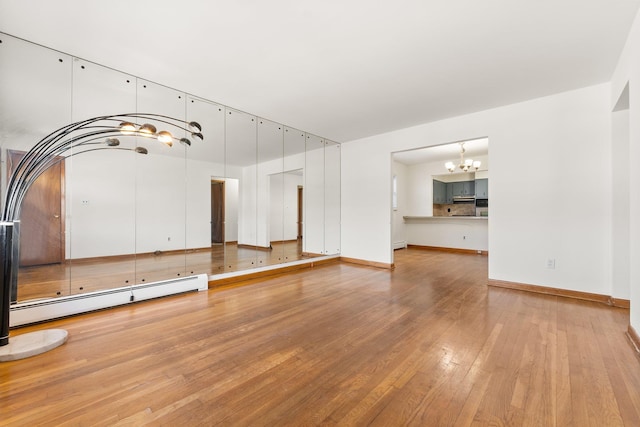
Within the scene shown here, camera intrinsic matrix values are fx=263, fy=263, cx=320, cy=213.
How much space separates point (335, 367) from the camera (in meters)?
2.02

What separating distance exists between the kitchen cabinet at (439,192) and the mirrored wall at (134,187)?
16.5 ft

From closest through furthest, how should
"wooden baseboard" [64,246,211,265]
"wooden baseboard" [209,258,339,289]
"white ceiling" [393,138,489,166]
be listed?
"wooden baseboard" [64,246,211,265]
"wooden baseboard" [209,258,339,289]
"white ceiling" [393,138,489,166]

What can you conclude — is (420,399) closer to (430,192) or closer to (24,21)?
(24,21)

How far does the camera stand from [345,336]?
254cm

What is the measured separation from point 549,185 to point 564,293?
157 centimetres

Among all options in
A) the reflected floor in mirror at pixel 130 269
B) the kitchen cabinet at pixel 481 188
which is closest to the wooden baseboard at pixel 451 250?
the kitchen cabinet at pixel 481 188

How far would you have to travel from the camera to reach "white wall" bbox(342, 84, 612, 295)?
3572 mm

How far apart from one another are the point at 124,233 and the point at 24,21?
2.42 metres

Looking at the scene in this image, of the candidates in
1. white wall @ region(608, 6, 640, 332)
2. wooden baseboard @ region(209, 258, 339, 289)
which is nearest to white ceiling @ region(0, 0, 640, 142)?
white wall @ region(608, 6, 640, 332)

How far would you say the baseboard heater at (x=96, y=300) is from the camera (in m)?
2.73

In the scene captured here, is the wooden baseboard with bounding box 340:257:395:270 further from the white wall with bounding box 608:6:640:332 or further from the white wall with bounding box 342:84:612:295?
the white wall with bounding box 608:6:640:332

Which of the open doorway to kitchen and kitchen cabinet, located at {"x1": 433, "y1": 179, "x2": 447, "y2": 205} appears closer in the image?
the open doorway to kitchen

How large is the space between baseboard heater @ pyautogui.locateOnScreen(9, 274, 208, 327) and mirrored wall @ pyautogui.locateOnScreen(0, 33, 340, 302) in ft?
0.39

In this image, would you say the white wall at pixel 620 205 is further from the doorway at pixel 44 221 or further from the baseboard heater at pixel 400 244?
the doorway at pixel 44 221
